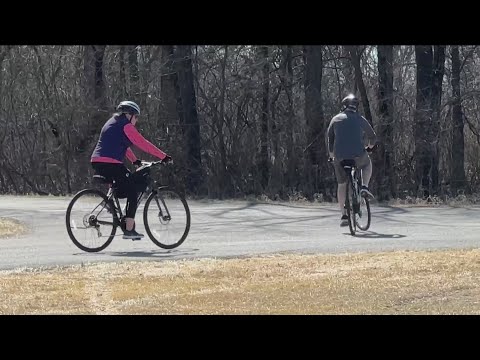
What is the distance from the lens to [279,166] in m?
24.7

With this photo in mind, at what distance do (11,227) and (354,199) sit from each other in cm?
534

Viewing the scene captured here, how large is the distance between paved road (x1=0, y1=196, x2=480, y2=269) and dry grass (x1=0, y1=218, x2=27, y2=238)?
180 millimetres

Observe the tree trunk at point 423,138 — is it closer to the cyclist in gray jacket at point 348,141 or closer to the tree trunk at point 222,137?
the tree trunk at point 222,137

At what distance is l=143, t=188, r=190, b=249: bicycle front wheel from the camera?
11.8 meters

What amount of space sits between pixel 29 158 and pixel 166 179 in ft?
17.7

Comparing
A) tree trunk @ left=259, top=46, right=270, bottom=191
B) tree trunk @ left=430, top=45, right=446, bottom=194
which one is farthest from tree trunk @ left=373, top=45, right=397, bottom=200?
tree trunk @ left=259, top=46, right=270, bottom=191

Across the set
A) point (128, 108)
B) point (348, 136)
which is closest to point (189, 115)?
point (348, 136)

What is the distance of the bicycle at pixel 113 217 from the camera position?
1169cm

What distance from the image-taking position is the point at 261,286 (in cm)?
912

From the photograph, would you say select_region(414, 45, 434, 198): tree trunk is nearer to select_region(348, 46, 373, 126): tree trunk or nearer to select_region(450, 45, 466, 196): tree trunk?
select_region(450, 45, 466, 196): tree trunk

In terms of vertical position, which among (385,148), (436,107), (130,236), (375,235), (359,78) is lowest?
(375,235)

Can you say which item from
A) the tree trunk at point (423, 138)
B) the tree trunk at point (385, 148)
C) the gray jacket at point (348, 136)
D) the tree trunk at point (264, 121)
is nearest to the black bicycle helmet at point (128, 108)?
the gray jacket at point (348, 136)

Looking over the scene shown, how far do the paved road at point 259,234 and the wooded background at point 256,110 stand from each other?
19.2 ft

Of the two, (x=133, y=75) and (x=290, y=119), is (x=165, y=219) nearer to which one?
(x=290, y=119)
